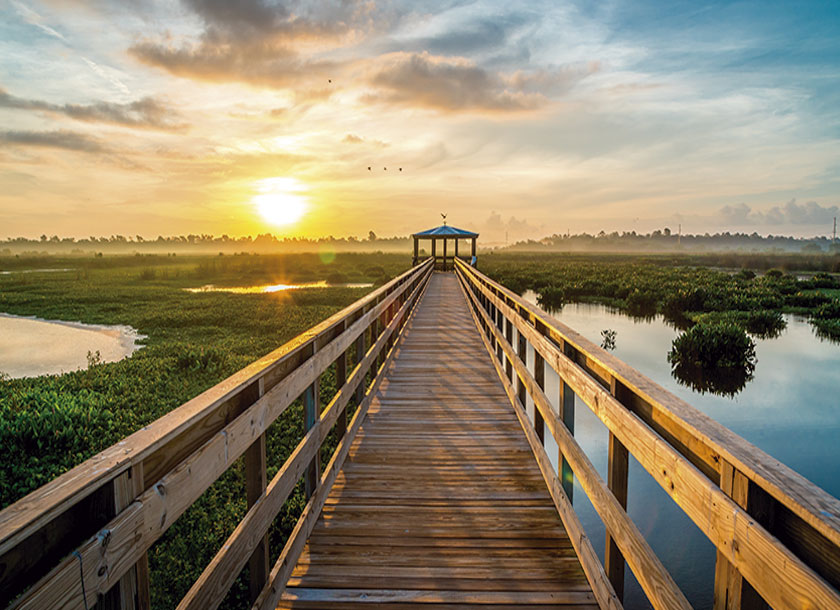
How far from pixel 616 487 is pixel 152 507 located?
1.79 m

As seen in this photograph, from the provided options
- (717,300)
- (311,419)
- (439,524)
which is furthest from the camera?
(717,300)

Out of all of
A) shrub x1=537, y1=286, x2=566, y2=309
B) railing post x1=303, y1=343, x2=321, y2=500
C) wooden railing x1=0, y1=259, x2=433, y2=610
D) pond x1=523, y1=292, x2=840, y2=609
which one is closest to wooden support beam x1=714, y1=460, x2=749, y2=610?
wooden railing x1=0, y1=259, x2=433, y2=610

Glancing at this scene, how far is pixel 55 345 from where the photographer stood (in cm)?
1725

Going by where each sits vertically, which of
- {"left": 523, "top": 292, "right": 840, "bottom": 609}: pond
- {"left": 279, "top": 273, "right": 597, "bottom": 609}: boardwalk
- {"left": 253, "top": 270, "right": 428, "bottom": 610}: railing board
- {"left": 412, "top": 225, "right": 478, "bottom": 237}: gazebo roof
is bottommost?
{"left": 523, "top": 292, "right": 840, "bottom": 609}: pond

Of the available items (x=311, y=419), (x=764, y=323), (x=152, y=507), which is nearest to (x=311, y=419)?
(x=311, y=419)

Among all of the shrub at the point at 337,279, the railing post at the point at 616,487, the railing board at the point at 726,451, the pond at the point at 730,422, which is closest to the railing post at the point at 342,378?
the railing board at the point at 726,451

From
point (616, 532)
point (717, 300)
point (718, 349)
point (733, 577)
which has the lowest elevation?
point (718, 349)

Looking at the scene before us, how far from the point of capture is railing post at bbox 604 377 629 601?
2094 millimetres

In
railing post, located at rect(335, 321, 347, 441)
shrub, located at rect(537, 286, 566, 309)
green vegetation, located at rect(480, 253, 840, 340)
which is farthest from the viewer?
shrub, located at rect(537, 286, 566, 309)

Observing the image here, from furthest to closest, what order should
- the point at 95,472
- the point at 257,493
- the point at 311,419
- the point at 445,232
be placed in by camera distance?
the point at 445,232 < the point at 311,419 < the point at 257,493 < the point at 95,472

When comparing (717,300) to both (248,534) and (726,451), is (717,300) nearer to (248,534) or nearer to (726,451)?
(726,451)

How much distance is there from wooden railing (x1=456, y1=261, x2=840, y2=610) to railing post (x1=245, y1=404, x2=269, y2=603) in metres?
1.52

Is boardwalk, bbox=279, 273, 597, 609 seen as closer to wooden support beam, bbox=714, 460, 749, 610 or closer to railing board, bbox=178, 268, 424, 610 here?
railing board, bbox=178, 268, 424, 610

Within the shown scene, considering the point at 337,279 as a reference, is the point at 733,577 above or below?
above
